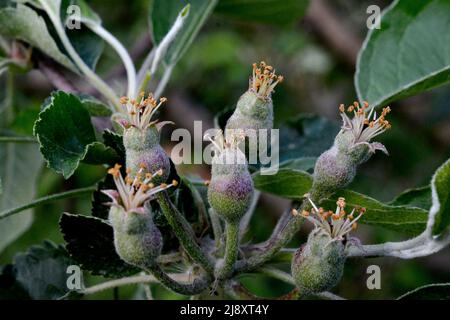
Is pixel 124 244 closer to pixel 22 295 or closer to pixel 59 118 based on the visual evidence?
pixel 59 118

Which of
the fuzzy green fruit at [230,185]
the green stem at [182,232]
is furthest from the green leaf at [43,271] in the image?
the fuzzy green fruit at [230,185]

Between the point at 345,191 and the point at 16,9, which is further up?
the point at 16,9

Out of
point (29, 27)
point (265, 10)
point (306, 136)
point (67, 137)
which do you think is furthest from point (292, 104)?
point (67, 137)

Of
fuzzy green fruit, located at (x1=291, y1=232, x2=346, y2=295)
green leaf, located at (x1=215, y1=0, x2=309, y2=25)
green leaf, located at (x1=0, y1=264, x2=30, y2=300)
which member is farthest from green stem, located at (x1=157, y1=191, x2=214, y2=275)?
green leaf, located at (x1=215, y1=0, x2=309, y2=25)

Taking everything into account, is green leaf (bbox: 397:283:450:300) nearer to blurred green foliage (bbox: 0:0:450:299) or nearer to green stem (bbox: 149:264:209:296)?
green stem (bbox: 149:264:209:296)

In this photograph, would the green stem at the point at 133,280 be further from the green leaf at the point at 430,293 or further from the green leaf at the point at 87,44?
the green leaf at the point at 87,44

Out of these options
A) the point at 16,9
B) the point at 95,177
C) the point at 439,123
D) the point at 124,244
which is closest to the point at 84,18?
the point at 16,9

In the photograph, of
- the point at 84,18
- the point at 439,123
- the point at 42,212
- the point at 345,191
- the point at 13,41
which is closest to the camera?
the point at 345,191

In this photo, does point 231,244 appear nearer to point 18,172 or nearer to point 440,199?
point 440,199
